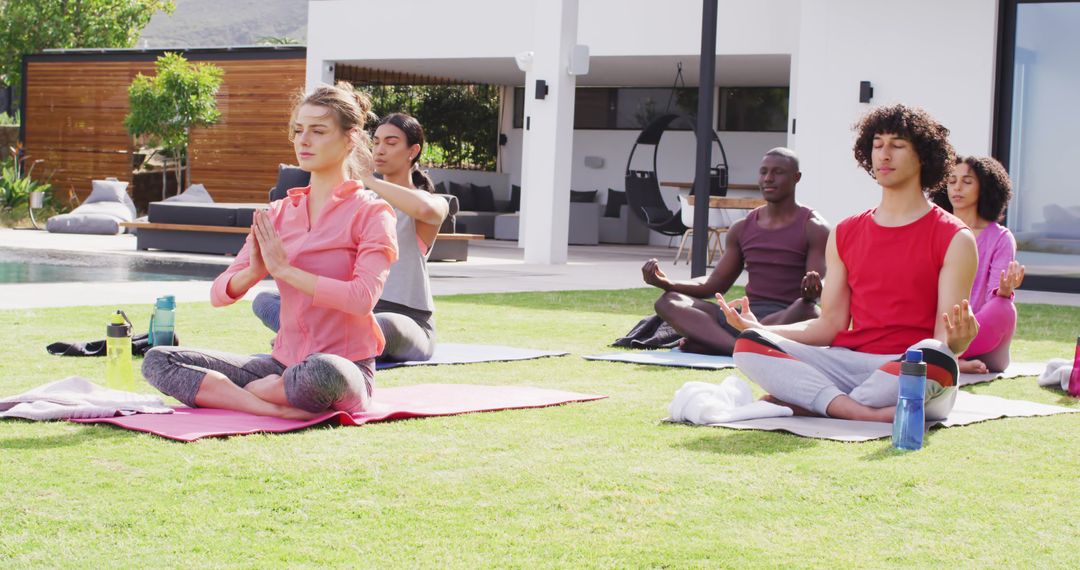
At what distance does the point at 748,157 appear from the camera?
20.2 meters

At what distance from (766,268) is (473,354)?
1433 millimetres

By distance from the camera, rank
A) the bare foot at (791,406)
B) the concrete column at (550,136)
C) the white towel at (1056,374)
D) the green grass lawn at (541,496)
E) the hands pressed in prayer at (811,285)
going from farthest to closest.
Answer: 1. the concrete column at (550,136)
2. the white towel at (1056,374)
3. the hands pressed in prayer at (811,285)
4. the bare foot at (791,406)
5. the green grass lawn at (541,496)

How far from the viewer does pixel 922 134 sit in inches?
171

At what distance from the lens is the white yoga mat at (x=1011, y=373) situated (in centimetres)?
562

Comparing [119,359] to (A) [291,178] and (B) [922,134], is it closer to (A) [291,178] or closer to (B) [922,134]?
(B) [922,134]

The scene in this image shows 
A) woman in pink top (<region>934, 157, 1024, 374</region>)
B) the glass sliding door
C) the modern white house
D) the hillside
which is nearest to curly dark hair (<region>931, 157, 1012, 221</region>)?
woman in pink top (<region>934, 157, 1024, 374</region>)

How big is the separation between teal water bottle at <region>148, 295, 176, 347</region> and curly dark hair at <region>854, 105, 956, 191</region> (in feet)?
9.61

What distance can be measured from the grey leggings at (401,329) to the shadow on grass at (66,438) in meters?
1.70

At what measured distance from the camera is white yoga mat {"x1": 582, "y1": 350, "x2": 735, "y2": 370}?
5938 millimetres

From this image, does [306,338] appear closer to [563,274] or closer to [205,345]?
[205,345]

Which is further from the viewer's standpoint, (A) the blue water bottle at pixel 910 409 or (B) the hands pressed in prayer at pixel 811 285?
(B) the hands pressed in prayer at pixel 811 285

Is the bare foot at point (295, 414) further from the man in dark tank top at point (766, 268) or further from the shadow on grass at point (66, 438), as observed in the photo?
the man in dark tank top at point (766, 268)

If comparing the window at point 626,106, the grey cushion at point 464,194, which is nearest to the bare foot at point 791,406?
the window at point 626,106

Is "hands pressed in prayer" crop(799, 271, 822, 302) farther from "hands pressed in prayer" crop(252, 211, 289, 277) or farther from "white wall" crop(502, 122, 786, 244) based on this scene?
"white wall" crop(502, 122, 786, 244)
